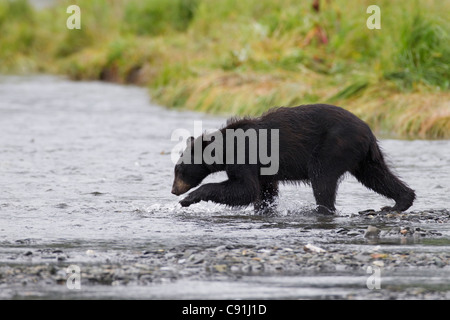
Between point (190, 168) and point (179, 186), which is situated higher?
point (190, 168)

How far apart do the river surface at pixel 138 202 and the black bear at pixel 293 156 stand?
0.31 meters

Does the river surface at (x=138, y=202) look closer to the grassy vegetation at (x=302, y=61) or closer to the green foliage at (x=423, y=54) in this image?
the grassy vegetation at (x=302, y=61)

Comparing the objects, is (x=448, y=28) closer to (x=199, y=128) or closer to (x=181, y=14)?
(x=199, y=128)

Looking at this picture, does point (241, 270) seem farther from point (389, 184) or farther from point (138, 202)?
point (138, 202)

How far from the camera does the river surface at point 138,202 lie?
265 inches

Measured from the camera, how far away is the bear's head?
8.46 meters

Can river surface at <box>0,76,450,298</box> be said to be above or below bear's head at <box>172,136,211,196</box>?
below

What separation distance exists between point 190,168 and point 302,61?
33.9 feet

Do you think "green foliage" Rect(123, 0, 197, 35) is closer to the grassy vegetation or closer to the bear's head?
the grassy vegetation

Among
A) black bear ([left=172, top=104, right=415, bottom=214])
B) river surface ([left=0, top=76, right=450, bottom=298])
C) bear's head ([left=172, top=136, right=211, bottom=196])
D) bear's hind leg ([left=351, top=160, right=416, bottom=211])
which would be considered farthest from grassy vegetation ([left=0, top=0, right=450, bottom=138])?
bear's head ([left=172, top=136, right=211, bottom=196])

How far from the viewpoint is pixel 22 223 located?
788cm

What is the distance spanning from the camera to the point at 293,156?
327 inches

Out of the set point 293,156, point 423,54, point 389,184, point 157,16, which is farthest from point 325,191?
point 157,16
